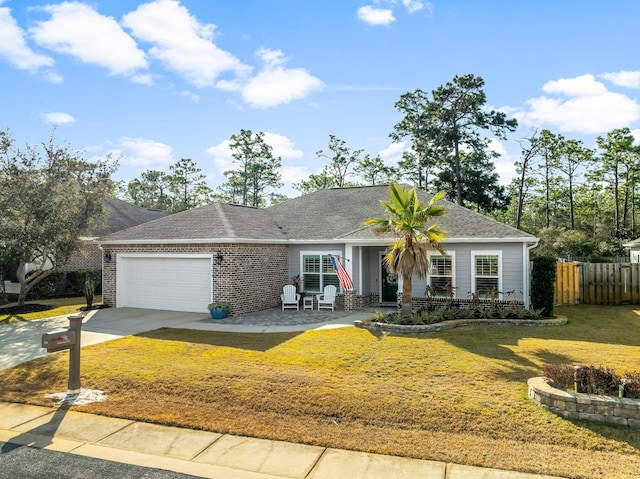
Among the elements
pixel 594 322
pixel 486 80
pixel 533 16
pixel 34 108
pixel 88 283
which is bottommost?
pixel 594 322

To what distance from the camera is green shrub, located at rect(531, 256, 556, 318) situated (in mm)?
13367

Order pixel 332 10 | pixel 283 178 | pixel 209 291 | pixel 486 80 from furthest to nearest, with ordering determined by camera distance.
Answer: pixel 283 178, pixel 486 80, pixel 209 291, pixel 332 10

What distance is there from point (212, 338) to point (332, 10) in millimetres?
9696

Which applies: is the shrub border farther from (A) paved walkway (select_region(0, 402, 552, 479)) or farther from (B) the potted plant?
(A) paved walkway (select_region(0, 402, 552, 479))

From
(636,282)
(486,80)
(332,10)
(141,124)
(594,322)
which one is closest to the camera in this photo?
(332,10)

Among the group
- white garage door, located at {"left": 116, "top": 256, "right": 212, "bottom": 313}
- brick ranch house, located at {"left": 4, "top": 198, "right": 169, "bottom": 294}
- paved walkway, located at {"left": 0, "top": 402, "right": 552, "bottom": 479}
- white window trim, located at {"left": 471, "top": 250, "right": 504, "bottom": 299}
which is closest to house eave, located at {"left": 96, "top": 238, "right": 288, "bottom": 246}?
white garage door, located at {"left": 116, "top": 256, "right": 212, "bottom": 313}

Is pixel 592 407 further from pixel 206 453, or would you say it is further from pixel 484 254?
pixel 484 254

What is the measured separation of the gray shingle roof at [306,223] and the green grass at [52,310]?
3.13 m

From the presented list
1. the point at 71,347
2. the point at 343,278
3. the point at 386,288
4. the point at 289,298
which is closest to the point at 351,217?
the point at 386,288

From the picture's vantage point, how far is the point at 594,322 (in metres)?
13.1

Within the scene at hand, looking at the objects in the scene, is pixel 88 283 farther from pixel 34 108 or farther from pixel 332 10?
pixel 332 10

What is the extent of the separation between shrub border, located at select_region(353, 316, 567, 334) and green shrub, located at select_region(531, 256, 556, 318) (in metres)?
0.57

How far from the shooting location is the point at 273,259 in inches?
667

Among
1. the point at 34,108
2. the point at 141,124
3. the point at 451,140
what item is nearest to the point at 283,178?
the point at 451,140
